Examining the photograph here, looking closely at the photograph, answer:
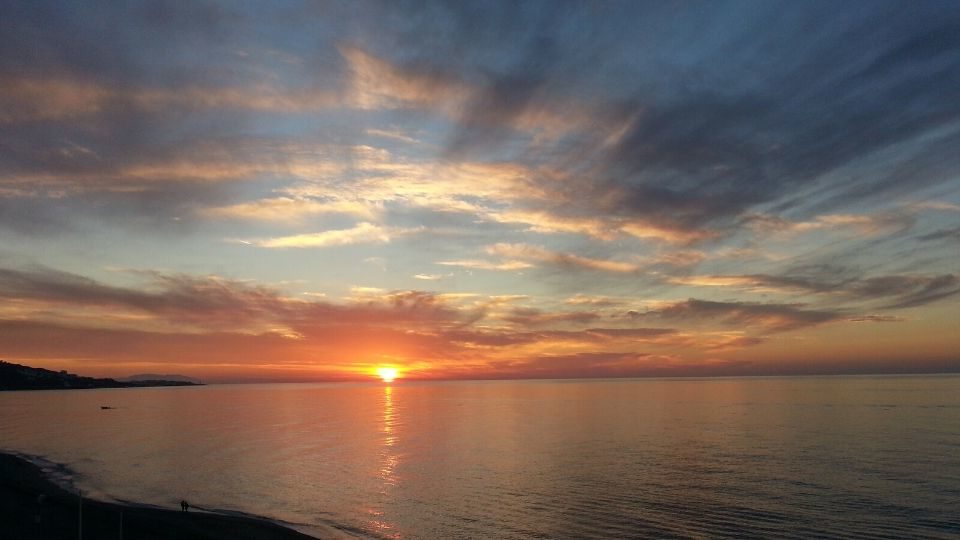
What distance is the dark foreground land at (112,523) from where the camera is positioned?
4338cm

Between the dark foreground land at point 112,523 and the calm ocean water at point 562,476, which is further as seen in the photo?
the calm ocean water at point 562,476

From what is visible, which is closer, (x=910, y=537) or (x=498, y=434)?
(x=910, y=537)

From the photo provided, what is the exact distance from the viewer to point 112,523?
151ft

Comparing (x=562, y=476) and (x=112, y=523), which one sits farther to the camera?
(x=562, y=476)

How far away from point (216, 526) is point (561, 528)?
2791 cm

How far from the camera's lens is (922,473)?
64.6 meters

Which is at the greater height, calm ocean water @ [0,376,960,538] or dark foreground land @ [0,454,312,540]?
dark foreground land @ [0,454,312,540]

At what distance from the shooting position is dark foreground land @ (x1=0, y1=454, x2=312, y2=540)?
43.4 meters

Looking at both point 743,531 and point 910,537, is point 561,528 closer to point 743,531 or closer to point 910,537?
point 743,531

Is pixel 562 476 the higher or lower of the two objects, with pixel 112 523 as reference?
lower

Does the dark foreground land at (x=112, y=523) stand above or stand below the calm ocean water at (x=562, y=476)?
above

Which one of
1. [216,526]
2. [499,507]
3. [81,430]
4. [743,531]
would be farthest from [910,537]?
[81,430]

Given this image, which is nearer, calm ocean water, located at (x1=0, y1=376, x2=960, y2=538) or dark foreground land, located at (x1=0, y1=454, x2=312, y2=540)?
dark foreground land, located at (x1=0, y1=454, x2=312, y2=540)

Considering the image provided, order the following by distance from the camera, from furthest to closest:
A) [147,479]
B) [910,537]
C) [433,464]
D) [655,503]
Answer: [433,464] → [147,479] → [655,503] → [910,537]
